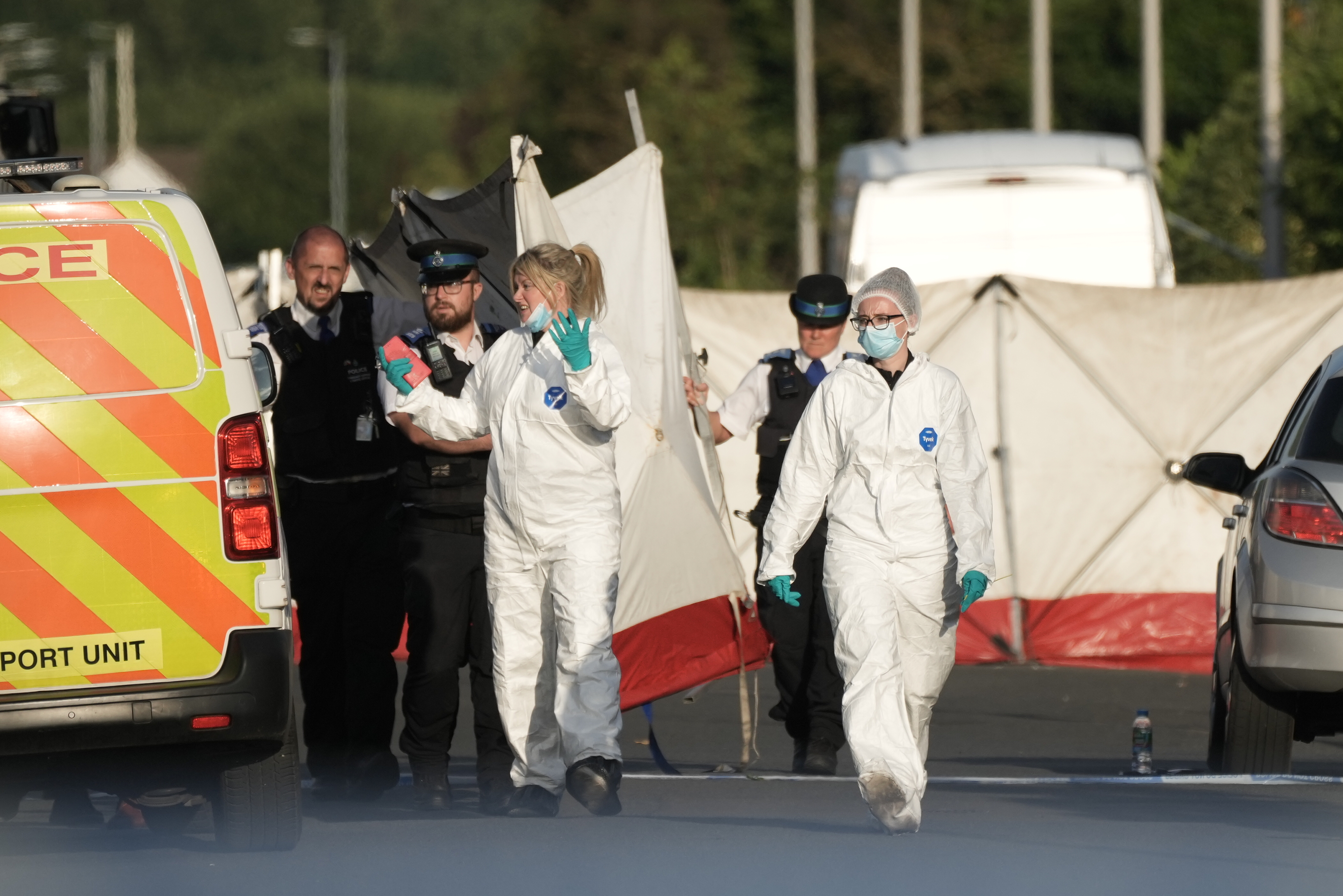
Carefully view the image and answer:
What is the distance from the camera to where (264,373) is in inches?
302

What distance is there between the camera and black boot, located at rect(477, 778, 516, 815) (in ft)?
27.4

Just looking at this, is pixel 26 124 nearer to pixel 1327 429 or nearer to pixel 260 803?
pixel 260 803

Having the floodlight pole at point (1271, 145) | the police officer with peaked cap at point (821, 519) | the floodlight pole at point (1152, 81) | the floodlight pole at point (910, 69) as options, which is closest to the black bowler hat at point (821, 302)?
the police officer with peaked cap at point (821, 519)

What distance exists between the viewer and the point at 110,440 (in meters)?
6.75

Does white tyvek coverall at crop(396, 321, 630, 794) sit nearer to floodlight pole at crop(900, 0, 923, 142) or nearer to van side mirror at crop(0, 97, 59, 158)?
→ van side mirror at crop(0, 97, 59, 158)

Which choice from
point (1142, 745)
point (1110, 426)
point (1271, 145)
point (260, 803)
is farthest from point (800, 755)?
point (1271, 145)

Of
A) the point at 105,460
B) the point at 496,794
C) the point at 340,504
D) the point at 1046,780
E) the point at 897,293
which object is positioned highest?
the point at 897,293

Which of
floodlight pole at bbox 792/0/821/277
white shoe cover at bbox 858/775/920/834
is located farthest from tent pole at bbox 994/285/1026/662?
floodlight pole at bbox 792/0/821/277

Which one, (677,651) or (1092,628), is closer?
(677,651)

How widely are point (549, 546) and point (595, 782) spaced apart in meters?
0.77

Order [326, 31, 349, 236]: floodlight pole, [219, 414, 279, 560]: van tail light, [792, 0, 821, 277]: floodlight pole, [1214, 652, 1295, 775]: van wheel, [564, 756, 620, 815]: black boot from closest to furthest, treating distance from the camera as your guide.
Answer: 1. [219, 414, 279, 560]: van tail light
2. [564, 756, 620, 815]: black boot
3. [1214, 652, 1295, 775]: van wheel
4. [792, 0, 821, 277]: floodlight pole
5. [326, 31, 349, 236]: floodlight pole

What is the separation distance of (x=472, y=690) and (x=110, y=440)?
2286 millimetres

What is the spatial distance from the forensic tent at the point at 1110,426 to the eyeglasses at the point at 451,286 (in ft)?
17.7

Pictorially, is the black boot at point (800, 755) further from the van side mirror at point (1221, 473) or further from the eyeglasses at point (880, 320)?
the eyeglasses at point (880, 320)
